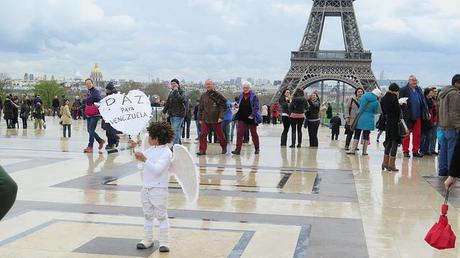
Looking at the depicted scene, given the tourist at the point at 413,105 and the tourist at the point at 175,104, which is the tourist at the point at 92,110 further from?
the tourist at the point at 413,105

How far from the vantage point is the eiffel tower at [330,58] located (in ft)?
240

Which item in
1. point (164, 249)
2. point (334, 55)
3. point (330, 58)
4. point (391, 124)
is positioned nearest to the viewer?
point (164, 249)

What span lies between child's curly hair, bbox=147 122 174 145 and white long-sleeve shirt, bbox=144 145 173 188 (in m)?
0.12

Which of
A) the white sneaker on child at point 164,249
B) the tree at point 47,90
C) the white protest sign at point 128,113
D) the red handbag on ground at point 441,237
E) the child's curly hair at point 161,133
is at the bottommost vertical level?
the white sneaker on child at point 164,249

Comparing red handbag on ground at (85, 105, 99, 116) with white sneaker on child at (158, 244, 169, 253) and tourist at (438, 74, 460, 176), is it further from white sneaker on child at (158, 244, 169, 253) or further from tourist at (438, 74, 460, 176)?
white sneaker on child at (158, 244, 169, 253)

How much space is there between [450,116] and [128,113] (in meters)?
6.18

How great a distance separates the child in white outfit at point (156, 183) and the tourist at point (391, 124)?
6568 millimetres

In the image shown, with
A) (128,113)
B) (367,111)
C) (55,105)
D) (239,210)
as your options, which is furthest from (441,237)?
(55,105)

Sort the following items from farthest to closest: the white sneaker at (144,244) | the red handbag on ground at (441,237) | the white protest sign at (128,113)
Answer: the white protest sign at (128,113) → the white sneaker at (144,244) → the red handbag on ground at (441,237)

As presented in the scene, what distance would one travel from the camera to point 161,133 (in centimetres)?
599

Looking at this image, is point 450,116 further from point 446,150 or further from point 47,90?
point 47,90

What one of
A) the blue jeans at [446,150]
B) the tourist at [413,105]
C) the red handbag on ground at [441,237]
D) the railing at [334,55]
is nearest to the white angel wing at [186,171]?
the red handbag on ground at [441,237]

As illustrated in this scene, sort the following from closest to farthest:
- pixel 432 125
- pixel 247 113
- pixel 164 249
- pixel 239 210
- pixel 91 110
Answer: pixel 164 249 → pixel 239 210 → pixel 91 110 → pixel 247 113 → pixel 432 125

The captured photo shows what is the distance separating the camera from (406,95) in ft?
45.7
